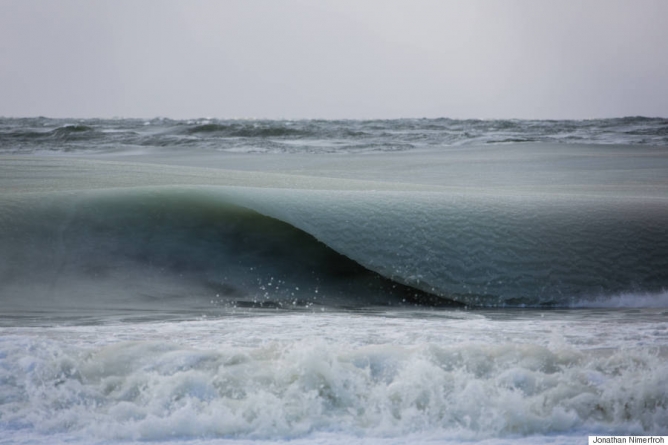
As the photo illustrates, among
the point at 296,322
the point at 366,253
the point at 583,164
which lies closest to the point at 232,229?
the point at 366,253

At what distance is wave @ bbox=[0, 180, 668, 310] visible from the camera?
329 cm

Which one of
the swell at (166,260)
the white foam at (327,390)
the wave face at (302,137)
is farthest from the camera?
the wave face at (302,137)

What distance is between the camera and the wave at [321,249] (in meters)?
3.29

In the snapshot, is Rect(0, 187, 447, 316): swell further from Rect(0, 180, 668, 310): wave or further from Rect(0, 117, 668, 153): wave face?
Rect(0, 117, 668, 153): wave face

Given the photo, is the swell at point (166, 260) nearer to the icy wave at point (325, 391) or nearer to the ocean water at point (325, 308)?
the ocean water at point (325, 308)

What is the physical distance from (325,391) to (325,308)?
1.27 meters

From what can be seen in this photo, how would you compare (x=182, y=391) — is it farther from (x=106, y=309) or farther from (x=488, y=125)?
(x=488, y=125)

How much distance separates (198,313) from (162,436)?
1252 millimetres

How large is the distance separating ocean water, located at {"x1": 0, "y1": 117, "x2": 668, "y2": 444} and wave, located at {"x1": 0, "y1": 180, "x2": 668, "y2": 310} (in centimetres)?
1

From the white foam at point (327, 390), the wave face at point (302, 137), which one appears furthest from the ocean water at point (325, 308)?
the wave face at point (302, 137)

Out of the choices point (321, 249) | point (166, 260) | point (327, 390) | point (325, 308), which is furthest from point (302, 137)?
point (327, 390)

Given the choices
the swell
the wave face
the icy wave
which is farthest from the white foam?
the wave face

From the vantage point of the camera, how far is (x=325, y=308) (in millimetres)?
3209

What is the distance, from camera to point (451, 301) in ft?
10.6
